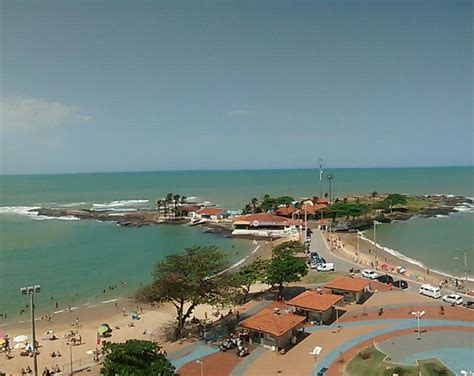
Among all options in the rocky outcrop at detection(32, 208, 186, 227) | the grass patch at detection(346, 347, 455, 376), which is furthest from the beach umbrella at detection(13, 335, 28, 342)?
the rocky outcrop at detection(32, 208, 186, 227)

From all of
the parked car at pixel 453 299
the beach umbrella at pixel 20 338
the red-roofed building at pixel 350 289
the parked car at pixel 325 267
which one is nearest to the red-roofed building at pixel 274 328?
the red-roofed building at pixel 350 289

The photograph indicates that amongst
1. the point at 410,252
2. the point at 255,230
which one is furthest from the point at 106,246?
the point at 410,252

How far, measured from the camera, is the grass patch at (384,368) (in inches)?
815

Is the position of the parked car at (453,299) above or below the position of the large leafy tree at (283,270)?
below

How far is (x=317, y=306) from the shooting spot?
28.0 metres

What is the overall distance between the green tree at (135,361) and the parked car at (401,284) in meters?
24.2

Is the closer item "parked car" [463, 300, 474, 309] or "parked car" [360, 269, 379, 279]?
"parked car" [463, 300, 474, 309]

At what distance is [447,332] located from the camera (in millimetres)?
25859

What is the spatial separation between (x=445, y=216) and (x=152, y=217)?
59292 millimetres

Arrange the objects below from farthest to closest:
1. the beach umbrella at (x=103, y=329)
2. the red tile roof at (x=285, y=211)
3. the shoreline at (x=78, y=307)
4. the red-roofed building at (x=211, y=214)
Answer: the red-roofed building at (x=211, y=214)
the red tile roof at (x=285, y=211)
the shoreline at (x=78, y=307)
the beach umbrella at (x=103, y=329)

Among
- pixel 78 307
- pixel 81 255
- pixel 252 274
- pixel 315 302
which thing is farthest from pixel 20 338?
pixel 81 255

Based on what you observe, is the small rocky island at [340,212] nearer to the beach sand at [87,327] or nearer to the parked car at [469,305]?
the beach sand at [87,327]

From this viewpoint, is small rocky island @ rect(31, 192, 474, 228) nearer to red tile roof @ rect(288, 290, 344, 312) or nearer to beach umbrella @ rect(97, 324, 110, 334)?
red tile roof @ rect(288, 290, 344, 312)

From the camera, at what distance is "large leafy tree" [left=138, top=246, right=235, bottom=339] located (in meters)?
26.5
